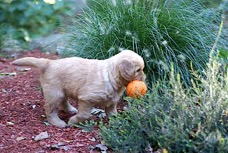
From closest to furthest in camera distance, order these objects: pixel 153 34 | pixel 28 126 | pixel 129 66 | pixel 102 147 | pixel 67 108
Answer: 1. pixel 102 147
2. pixel 129 66
3. pixel 28 126
4. pixel 67 108
5. pixel 153 34

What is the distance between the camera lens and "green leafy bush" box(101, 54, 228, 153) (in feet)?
11.6

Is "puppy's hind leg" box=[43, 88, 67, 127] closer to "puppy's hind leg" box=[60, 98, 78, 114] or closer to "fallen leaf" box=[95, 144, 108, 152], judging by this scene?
"puppy's hind leg" box=[60, 98, 78, 114]

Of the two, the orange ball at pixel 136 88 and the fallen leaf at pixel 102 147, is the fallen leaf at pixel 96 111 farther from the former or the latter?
the fallen leaf at pixel 102 147

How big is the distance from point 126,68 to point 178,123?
0.96 metres

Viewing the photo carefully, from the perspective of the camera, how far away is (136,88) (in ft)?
14.5

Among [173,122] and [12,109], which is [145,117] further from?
[12,109]

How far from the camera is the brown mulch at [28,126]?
4234mm

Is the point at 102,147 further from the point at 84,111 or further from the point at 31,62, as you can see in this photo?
the point at 31,62

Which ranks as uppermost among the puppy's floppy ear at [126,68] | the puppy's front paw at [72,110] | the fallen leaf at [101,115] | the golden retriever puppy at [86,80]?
the puppy's floppy ear at [126,68]

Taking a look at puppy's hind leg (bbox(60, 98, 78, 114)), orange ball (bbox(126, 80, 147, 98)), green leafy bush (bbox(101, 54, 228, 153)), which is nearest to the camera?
green leafy bush (bbox(101, 54, 228, 153))

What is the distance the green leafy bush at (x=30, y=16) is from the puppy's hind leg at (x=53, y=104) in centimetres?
527

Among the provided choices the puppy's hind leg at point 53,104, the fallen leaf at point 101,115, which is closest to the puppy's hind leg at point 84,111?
the puppy's hind leg at point 53,104

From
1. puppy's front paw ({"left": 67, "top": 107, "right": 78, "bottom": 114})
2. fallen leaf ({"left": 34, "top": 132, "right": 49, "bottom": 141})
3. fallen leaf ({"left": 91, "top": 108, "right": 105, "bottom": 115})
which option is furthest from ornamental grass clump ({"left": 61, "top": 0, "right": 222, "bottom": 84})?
fallen leaf ({"left": 34, "top": 132, "right": 49, "bottom": 141})

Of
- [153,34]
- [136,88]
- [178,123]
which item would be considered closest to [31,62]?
[136,88]
